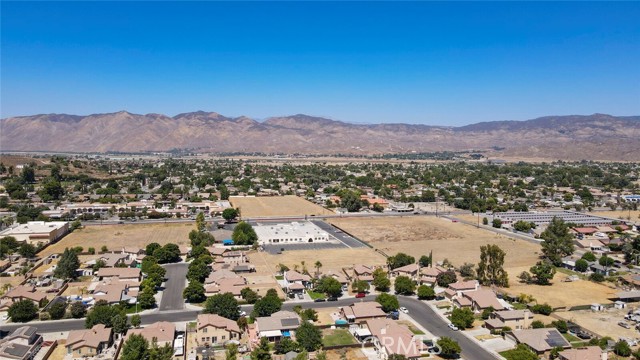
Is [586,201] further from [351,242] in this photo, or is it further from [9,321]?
[9,321]

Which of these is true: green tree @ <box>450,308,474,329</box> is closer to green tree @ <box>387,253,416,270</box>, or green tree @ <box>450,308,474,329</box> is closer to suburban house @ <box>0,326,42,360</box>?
green tree @ <box>387,253,416,270</box>

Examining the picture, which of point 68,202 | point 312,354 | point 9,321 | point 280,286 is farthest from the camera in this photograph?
point 68,202

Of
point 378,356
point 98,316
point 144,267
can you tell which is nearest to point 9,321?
point 98,316

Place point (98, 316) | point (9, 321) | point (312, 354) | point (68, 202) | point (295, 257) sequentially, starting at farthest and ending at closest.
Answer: point (68, 202)
point (295, 257)
point (9, 321)
point (98, 316)
point (312, 354)

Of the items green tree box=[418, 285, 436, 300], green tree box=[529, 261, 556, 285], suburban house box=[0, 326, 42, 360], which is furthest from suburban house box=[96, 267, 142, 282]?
green tree box=[529, 261, 556, 285]

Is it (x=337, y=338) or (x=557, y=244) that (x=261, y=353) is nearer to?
(x=337, y=338)

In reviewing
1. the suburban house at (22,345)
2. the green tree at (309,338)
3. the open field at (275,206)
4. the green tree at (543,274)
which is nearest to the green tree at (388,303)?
the green tree at (309,338)

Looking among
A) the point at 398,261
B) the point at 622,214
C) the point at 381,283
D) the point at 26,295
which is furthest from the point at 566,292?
the point at 622,214
